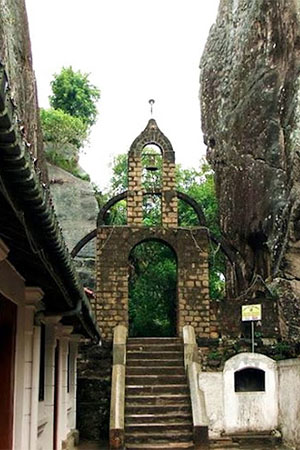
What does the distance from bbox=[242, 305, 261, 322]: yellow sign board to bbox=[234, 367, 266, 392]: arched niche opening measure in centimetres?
230

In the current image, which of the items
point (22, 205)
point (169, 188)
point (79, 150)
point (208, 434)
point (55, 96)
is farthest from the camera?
point (55, 96)

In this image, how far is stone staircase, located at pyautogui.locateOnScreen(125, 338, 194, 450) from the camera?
43.2 feet

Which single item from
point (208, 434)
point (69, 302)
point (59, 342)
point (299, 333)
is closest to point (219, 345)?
point (299, 333)

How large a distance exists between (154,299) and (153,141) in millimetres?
8637

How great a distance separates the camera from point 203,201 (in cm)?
3166

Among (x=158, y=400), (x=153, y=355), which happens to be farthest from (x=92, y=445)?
(x=153, y=355)

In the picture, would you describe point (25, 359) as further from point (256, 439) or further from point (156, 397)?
point (256, 439)

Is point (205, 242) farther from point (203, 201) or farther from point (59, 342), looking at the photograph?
point (203, 201)

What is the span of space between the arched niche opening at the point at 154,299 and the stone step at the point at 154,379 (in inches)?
364

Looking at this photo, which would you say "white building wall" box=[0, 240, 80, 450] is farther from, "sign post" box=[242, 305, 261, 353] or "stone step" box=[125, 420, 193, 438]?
"sign post" box=[242, 305, 261, 353]

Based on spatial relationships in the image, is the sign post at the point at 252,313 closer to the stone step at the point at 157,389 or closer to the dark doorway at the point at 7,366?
the stone step at the point at 157,389

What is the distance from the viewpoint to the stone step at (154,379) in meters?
15.2

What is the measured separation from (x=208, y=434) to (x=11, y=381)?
7.95m

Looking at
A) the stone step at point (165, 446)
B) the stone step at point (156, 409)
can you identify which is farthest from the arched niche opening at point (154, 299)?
the stone step at point (165, 446)
